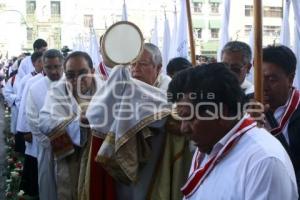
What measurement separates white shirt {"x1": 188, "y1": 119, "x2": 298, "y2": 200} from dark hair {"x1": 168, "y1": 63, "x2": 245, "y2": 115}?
111 mm

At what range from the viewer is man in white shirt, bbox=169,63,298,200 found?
170 centimetres

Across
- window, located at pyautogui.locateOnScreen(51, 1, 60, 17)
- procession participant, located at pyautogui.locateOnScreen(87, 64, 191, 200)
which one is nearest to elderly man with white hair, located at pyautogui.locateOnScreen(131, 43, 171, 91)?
procession participant, located at pyautogui.locateOnScreen(87, 64, 191, 200)

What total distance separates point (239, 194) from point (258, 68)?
918mm

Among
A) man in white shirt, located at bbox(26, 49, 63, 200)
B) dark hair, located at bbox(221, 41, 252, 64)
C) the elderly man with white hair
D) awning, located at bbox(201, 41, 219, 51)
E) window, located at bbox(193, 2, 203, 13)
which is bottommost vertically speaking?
man in white shirt, located at bbox(26, 49, 63, 200)

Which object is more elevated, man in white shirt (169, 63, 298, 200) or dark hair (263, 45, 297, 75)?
dark hair (263, 45, 297, 75)

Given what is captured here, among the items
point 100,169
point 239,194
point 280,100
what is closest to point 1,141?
point 100,169

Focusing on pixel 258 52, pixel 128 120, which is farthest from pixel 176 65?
pixel 258 52

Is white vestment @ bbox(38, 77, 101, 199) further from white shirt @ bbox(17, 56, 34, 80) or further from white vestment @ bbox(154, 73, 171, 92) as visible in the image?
white shirt @ bbox(17, 56, 34, 80)

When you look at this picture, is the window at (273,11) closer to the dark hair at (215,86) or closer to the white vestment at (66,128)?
the white vestment at (66,128)

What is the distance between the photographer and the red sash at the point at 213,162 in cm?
186

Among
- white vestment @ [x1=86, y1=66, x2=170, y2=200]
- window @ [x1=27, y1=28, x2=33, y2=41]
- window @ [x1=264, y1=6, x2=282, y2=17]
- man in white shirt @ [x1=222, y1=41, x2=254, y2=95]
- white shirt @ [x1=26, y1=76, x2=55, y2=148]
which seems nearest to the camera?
white vestment @ [x1=86, y1=66, x2=170, y2=200]

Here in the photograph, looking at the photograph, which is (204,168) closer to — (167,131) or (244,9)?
(167,131)

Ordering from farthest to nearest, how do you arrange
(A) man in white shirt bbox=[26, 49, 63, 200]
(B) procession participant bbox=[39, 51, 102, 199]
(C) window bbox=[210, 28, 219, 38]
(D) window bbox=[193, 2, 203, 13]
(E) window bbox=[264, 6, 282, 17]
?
(C) window bbox=[210, 28, 219, 38], (D) window bbox=[193, 2, 203, 13], (E) window bbox=[264, 6, 282, 17], (A) man in white shirt bbox=[26, 49, 63, 200], (B) procession participant bbox=[39, 51, 102, 199]

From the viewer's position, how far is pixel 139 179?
3.06 m
